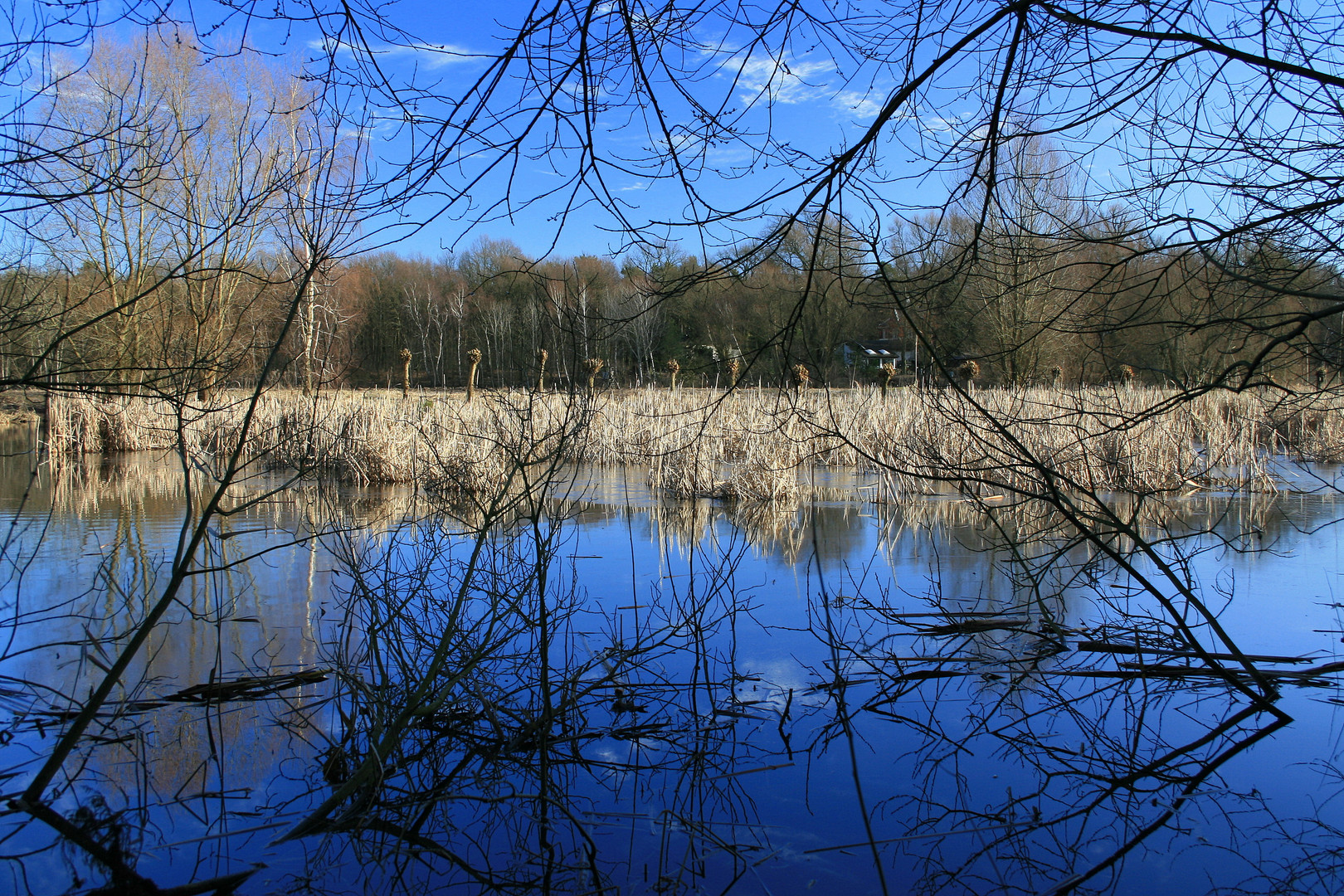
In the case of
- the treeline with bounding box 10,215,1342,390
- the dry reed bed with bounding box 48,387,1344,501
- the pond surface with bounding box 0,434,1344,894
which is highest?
the treeline with bounding box 10,215,1342,390

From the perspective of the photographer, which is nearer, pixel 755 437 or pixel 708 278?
pixel 708 278

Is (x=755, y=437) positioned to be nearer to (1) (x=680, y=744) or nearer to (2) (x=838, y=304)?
(2) (x=838, y=304)

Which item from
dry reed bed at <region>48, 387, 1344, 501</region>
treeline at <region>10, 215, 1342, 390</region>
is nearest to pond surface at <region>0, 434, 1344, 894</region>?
treeline at <region>10, 215, 1342, 390</region>

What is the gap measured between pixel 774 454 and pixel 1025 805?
231 inches

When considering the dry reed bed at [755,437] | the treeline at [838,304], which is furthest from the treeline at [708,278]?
the dry reed bed at [755,437]

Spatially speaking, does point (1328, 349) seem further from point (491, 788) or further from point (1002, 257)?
point (491, 788)

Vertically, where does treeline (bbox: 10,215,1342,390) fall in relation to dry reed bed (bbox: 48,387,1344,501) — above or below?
above

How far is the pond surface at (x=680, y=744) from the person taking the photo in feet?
6.66

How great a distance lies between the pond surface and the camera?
2.03 metres

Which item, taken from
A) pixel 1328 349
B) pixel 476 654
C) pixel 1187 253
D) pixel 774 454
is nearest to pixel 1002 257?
pixel 1187 253

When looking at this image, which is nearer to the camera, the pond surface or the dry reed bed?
the pond surface

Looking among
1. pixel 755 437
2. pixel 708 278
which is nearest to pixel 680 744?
pixel 708 278

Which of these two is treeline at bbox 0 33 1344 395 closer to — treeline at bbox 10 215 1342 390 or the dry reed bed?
treeline at bbox 10 215 1342 390

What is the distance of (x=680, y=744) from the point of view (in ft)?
8.81
